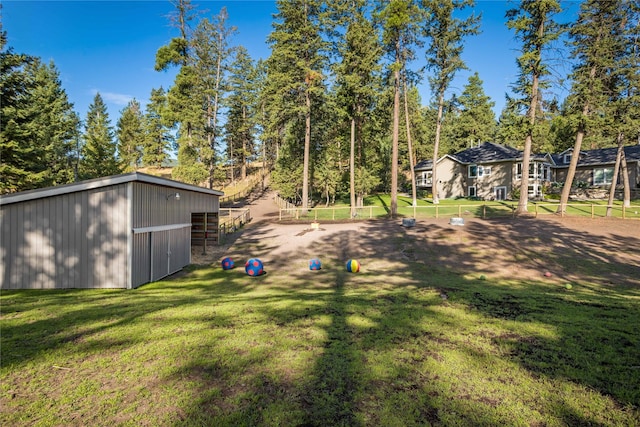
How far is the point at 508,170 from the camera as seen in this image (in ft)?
121

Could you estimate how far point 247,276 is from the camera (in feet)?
42.9

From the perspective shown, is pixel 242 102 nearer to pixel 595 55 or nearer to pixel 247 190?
pixel 247 190

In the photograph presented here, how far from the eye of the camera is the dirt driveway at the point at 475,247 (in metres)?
13.4

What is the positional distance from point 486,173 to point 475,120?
22114 mm

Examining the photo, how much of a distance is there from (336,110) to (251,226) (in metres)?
13.9

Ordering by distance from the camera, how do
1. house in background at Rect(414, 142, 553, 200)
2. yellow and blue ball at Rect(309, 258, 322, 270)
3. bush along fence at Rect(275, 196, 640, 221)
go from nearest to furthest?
yellow and blue ball at Rect(309, 258, 322, 270), bush along fence at Rect(275, 196, 640, 221), house in background at Rect(414, 142, 553, 200)

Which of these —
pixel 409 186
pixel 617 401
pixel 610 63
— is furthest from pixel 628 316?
pixel 409 186

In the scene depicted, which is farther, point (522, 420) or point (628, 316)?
point (628, 316)

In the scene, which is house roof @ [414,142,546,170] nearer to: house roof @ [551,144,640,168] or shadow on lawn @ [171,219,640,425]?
house roof @ [551,144,640,168]

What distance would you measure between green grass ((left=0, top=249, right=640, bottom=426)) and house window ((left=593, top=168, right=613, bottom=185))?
127 ft

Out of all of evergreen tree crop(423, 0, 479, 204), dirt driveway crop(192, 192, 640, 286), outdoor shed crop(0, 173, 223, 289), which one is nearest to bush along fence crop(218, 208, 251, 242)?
dirt driveway crop(192, 192, 640, 286)

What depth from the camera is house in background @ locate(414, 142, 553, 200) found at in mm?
36438

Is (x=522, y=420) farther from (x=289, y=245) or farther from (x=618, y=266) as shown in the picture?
(x=289, y=245)

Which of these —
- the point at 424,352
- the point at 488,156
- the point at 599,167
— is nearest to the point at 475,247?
the point at 424,352
